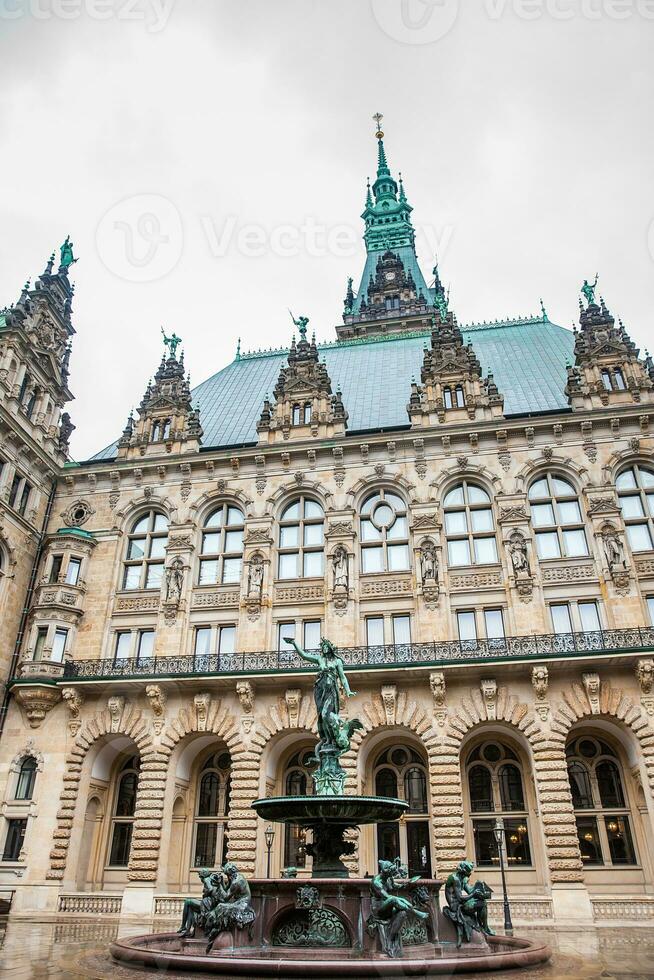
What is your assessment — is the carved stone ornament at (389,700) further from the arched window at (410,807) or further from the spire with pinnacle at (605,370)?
the spire with pinnacle at (605,370)

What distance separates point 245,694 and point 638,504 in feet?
53.6

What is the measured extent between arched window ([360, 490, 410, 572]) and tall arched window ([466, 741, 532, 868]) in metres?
7.45

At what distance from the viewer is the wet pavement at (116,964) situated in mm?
10156

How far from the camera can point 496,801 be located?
954 inches

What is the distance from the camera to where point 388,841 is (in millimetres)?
24141

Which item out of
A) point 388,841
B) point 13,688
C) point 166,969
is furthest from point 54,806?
point 166,969

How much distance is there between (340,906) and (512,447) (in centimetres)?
2035

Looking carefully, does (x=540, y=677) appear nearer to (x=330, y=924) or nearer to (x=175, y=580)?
(x=330, y=924)

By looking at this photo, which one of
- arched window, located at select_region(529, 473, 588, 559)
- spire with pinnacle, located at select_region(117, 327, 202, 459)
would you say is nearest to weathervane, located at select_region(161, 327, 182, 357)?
spire with pinnacle, located at select_region(117, 327, 202, 459)

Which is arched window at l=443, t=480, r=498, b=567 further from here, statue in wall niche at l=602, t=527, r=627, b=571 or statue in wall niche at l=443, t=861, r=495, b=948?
statue in wall niche at l=443, t=861, r=495, b=948

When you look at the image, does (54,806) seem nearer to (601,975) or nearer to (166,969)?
(166,969)

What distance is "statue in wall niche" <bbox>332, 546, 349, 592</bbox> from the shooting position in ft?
87.3

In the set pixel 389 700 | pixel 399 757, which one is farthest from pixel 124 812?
pixel 389 700

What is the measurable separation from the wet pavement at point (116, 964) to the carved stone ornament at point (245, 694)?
6.97m
